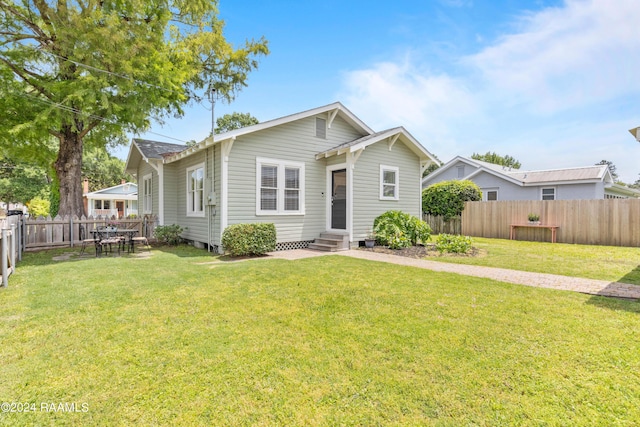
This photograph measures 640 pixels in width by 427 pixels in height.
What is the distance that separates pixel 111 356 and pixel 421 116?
55.1 ft

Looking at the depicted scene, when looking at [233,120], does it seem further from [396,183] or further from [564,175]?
[564,175]

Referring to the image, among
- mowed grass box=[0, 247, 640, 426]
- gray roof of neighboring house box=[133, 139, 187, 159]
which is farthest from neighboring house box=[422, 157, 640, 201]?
gray roof of neighboring house box=[133, 139, 187, 159]

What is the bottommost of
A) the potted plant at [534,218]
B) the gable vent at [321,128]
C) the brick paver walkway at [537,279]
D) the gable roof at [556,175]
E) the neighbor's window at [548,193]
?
the brick paver walkway at [537,279]

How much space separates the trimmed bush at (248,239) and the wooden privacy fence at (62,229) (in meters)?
5.20

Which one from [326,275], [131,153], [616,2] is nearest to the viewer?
[326,275]

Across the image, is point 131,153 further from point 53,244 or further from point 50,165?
point 53,244

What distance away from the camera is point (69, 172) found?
12.3 meters

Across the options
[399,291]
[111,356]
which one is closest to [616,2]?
[399,291]

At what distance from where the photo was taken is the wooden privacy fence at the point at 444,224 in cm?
1620

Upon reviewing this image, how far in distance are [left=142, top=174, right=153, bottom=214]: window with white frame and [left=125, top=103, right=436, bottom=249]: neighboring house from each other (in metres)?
1.83

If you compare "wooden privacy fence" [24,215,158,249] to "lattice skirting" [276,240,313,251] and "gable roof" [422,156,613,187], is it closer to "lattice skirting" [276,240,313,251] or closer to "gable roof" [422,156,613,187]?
"lattice skirting" [276,240,313,251]

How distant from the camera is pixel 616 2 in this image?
296 inches

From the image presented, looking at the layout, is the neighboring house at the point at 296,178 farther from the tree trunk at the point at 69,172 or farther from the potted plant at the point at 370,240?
the tree trunk at the point at 69,172

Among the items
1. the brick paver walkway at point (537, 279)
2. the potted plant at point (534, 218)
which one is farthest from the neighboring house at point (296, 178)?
the potted plant at point (534, 218)
